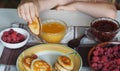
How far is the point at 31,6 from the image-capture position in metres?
1.04

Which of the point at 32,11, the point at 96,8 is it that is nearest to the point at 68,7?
the point at 96,8

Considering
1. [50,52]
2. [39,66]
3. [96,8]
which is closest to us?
[39,66]

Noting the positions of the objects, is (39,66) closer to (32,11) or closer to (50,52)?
(50,52)

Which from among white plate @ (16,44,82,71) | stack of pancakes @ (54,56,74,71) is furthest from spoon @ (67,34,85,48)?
stack of pancakes @ (54,56,74,71)

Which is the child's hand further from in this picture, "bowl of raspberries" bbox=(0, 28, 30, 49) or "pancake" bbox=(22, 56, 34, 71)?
"pancake" bbox=(22, 56, 34, 71)

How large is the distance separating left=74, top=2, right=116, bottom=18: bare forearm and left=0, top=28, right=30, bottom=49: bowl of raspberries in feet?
1.09

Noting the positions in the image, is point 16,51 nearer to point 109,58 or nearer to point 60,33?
point 60,33

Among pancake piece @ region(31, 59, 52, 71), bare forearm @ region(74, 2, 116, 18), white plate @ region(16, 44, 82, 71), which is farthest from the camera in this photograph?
bare forearm @ region(74, 2, 116, 18)

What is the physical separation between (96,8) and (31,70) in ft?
1.80

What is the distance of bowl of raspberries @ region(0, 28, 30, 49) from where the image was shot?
988 mm

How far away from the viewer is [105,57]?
85 cm

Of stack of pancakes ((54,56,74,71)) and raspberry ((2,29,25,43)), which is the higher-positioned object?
raspberry ((2,29,25,43))

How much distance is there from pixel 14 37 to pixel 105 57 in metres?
0.37

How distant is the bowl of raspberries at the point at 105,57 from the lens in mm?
818
